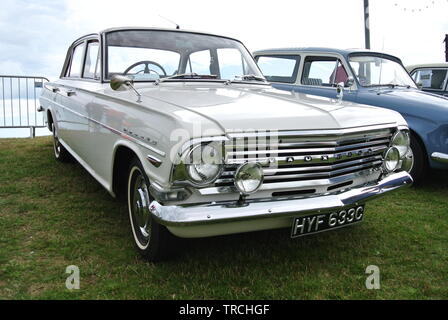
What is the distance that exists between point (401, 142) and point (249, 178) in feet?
5.00

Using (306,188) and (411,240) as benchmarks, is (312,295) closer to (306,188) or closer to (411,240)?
(306,188)

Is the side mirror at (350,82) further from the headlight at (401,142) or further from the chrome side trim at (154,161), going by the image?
the chrome side trim at (154,161)

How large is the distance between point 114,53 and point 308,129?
2055 mm

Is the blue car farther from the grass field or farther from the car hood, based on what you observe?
the car hood

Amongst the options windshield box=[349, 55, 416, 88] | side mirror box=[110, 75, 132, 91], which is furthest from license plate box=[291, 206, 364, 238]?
windshield box=[349, 55, 416, 88]

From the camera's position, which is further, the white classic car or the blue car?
the blue car

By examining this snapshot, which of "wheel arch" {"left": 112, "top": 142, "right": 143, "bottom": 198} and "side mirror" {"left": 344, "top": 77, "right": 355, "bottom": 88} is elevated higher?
"side mirror" {"left": 344, "top": 77, "right": 355, "bottom": 88}

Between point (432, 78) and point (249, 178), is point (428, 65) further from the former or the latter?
point (249, 178)

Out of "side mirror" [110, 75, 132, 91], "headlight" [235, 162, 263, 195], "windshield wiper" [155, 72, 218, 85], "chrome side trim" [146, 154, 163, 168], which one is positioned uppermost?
"windshield wiper" [155, 72, 218, 85]

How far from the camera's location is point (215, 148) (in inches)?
92.5

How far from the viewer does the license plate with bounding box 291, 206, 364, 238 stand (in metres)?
2.63

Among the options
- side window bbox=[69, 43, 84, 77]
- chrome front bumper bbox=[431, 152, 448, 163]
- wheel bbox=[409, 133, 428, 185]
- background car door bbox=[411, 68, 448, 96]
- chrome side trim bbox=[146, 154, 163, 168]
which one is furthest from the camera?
background car door bbox=[411, 68, 448, 96]

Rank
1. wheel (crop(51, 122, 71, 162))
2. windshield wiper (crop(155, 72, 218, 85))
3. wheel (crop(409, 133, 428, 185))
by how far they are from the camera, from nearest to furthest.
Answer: windshield wiper (crop(155, 72, 218, 85)) < wheel (crop(409, 133, 428, 185)) < wheel (crop(51, 122, 71, 162))
